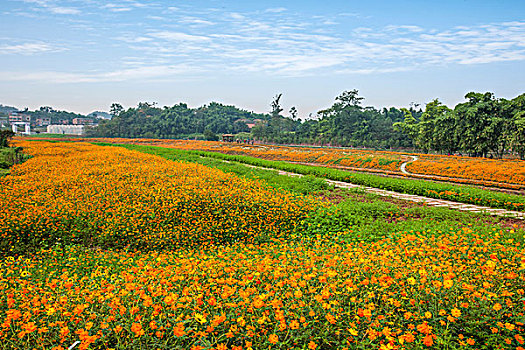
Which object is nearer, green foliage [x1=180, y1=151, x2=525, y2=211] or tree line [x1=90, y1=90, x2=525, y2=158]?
green foliage [x1=180, y1=151, x2=525, y2=211]

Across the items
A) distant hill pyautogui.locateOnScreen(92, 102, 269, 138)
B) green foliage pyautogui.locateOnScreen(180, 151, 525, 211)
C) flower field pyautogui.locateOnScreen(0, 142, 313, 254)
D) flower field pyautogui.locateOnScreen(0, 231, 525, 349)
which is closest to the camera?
flower field pyautogui.locateOnScreen(0, 231, 525, 349)

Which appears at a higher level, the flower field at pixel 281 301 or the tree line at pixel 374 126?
the tree line at pixel 374 126

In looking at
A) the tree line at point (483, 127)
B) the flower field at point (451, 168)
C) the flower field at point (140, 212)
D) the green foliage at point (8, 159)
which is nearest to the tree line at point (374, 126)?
the tree line at point (483, 127)

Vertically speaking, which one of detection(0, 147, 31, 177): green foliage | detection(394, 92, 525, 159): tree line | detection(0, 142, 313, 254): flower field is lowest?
detection(0, 142, 313, 254): flower field

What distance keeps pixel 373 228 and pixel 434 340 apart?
3.36m

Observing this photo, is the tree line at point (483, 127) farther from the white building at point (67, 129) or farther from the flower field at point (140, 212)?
the white building at point (67, 129)

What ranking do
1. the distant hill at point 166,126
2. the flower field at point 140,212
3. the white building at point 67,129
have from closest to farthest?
the flower field at point 140,212
the distant hill at point 166,126
the white building at point 67,129

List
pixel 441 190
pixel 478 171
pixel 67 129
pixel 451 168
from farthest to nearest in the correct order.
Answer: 1. pixel 67 129
2. pixel 451 168
3. pixel 478 171
4. pixel 441 190

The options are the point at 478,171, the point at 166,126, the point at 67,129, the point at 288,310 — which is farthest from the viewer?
the point at 67,129

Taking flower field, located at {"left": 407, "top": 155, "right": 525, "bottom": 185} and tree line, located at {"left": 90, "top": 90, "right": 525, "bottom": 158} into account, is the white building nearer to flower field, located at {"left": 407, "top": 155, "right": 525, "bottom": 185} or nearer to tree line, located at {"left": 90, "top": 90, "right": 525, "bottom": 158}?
tree line, located at {"left": 90, "top": 90, "right": 525, "bottom": 158}

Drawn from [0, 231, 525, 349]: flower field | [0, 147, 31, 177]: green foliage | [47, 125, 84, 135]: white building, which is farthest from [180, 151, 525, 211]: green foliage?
[47, 125, 84, 135]: white building

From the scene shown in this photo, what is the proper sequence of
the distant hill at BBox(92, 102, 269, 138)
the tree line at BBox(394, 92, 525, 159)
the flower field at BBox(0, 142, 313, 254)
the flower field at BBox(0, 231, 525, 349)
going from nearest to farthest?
the flower field at BBox(0, 231, 525, 349), the flower field at BBox(0, 142, 313, 254), the tree line at BBox(394, 92, 525, 159), the distant hill at BBox(92, 102, 269, 138)

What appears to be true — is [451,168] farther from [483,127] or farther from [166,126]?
[166,126]

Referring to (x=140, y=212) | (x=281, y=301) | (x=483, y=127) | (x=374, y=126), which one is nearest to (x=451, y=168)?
(x=483, y=127)
